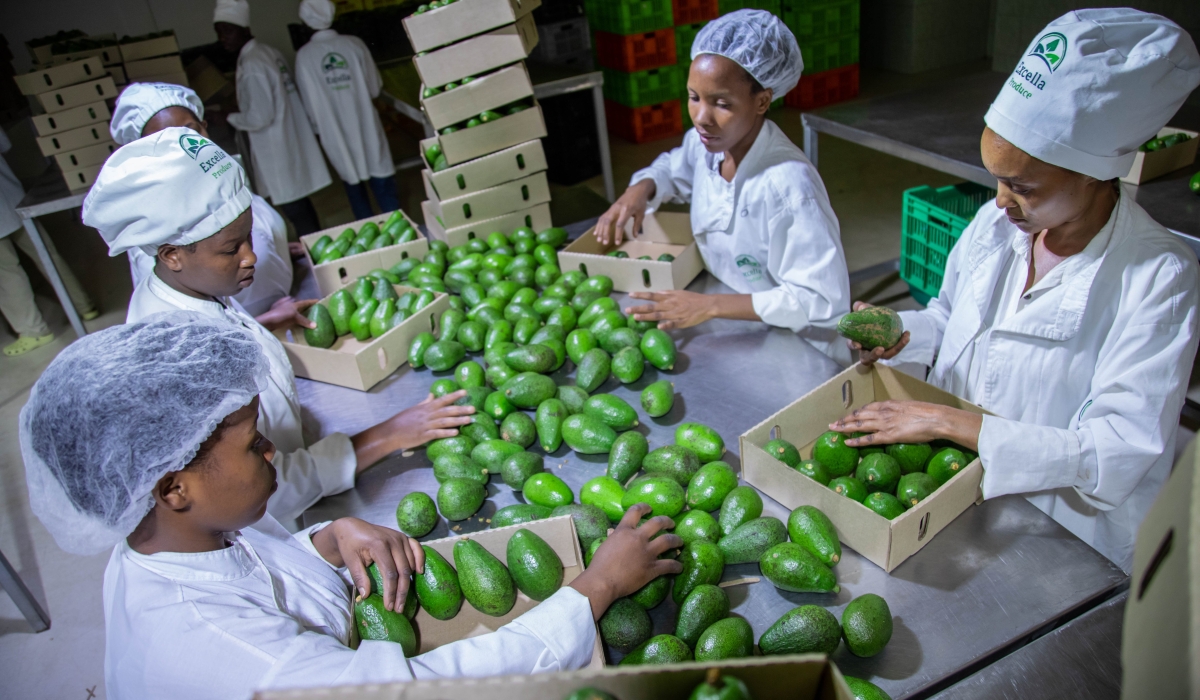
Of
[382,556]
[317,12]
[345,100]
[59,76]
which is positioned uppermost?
[317,12]

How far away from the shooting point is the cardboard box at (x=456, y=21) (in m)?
3.79

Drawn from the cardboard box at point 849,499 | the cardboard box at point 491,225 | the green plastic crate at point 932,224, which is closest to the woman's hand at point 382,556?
the cardboard box at point 849,499

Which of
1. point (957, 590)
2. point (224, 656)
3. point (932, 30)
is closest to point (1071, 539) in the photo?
point (957, 590)

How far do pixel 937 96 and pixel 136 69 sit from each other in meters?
7.49

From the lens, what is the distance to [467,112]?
4.01m

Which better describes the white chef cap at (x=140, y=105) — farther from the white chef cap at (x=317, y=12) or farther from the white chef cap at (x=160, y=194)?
the white chef cap at (x=317, y=12)

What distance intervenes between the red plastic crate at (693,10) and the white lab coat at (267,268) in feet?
22.4

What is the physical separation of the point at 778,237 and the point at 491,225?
5.94ft

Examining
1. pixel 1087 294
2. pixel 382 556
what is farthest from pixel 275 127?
pixel 1087 294

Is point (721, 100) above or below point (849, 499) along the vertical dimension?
above

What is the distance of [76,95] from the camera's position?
5.88 meters

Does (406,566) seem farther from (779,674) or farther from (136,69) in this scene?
(136,69)

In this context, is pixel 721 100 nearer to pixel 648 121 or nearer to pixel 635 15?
pixel 635 15

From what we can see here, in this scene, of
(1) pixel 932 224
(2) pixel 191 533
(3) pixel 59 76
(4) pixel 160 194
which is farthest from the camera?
(3) pixel 59 76
